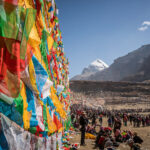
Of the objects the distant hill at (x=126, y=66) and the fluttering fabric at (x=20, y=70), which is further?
the distant hill at (x=126, y=66)

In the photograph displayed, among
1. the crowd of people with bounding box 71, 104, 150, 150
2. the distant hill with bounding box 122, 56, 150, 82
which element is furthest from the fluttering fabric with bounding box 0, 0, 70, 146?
the distant hill with bounding box 122, 56, 150, 82

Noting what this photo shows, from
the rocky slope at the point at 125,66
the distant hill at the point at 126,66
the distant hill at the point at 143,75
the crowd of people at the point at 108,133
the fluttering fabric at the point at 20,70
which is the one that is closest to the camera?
the fluttering fabric at the point at 20,70

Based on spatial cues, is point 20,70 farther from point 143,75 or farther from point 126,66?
point 126,66

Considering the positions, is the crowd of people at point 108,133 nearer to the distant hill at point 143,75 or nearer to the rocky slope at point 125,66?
the distant hill at point 143,75

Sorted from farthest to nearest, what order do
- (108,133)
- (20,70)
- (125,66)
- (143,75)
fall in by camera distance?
(125,66) < (143,75) < (108,133) < (20,70)

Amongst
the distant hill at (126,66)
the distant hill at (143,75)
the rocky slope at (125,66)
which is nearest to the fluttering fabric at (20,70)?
the distant hill at (143,75)

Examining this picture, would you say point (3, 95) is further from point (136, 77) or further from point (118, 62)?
point (118, 62)

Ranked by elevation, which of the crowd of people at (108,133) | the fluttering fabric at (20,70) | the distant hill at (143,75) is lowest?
the crowd of people at (108,133)

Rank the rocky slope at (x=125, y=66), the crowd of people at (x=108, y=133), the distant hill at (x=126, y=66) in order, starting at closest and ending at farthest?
the crowd of people at (x=108, y=133) < the distant hill at (x=126, y=66) < the rocky slope at (x=125, y=66)

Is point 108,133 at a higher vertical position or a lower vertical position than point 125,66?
lower

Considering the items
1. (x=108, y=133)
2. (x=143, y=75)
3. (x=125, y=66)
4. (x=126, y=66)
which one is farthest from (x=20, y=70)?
(x=125, y=66)

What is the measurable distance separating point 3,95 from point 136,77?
114986 millimetres

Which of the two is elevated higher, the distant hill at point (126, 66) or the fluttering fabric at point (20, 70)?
the distant hill at point (126, 66)

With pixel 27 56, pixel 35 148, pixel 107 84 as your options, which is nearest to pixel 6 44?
pixel 27 56
